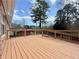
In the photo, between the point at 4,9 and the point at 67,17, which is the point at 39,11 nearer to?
the point at 67,17

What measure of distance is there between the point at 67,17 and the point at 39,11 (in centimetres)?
421

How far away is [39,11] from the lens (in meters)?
20.4

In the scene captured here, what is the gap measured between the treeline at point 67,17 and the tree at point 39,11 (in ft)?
9.14

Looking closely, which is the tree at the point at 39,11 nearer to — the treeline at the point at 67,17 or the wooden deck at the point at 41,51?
the treeline at the point at 67,17

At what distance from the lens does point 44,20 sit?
66.6 ft

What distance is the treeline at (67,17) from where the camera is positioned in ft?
55.7

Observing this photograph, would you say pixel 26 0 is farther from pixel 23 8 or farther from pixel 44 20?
pixel 44 20

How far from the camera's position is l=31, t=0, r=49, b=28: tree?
20119 millimetres

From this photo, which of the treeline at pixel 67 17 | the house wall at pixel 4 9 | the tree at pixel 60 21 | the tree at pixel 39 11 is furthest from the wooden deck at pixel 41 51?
the tree at pixel 39 11

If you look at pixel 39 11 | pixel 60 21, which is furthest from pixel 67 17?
pixel 39 11

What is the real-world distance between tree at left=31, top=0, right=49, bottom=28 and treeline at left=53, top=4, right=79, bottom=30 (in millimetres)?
2786

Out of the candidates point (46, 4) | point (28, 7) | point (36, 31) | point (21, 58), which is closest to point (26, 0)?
point (28, 7)

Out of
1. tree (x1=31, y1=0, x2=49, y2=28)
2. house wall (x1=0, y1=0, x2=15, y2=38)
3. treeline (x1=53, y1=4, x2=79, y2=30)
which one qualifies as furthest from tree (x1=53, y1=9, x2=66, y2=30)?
house wall (x1=0, y1=0, x2=15, y2=38)

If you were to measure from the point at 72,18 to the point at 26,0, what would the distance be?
6.65 meters
